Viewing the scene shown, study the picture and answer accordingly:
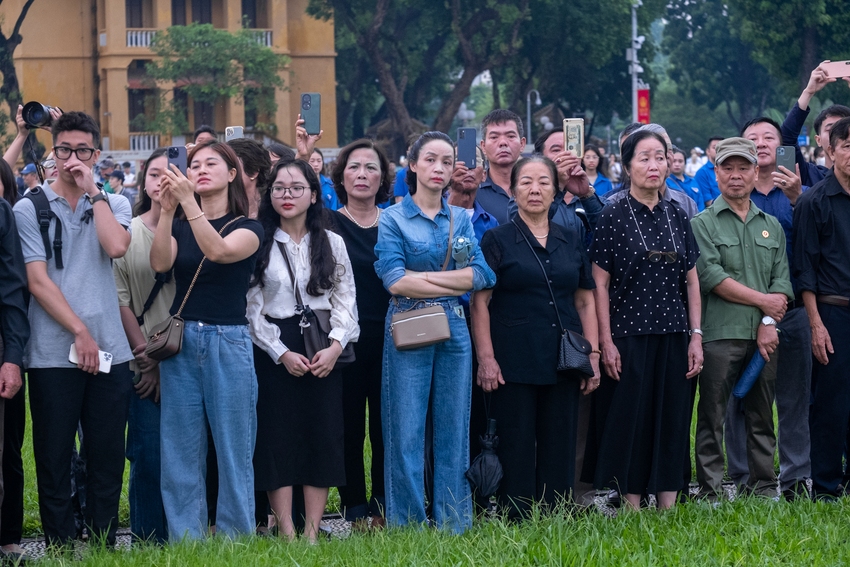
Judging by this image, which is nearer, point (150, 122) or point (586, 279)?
point (586, 279)

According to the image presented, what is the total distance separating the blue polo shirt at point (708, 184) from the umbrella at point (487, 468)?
515cm

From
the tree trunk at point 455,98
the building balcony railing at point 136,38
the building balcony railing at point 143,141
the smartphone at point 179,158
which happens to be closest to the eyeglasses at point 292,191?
the smartphone at point 179,158

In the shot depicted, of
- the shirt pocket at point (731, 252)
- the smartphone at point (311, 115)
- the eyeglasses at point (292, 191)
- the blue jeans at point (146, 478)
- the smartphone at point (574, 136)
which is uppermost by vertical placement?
the smartphone at point (311, 115)

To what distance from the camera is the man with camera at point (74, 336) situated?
5.67m

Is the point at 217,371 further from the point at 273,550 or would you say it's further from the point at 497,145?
the point at 497,145

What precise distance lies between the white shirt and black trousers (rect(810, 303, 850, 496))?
2915 mm

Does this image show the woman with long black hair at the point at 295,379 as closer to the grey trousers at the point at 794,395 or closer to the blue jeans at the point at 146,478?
the blue jeans at the point at 146,478

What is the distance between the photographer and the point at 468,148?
6840 mm

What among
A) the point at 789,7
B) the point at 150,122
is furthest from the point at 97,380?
the point at 150,122

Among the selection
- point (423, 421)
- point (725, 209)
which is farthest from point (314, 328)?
point (725, 209)

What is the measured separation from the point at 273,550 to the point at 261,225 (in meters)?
1.75

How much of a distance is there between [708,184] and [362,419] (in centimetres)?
540

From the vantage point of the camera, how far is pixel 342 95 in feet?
184

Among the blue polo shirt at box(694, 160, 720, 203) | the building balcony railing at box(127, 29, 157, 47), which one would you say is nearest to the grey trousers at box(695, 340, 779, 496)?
the blue polo shirt at box(694, 160, 720, 203)
